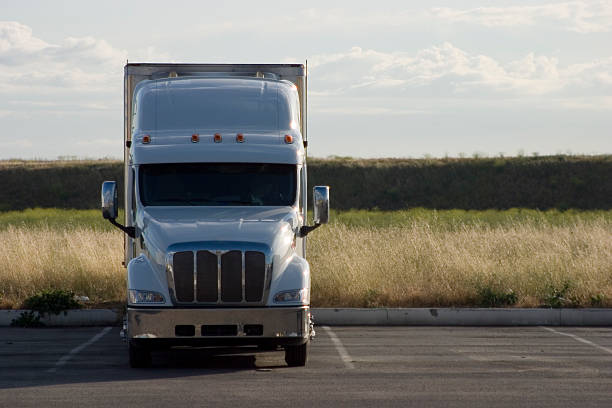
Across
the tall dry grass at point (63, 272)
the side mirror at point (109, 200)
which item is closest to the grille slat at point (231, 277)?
the side mirror at point (109, 200)

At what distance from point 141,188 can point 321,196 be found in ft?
7.35

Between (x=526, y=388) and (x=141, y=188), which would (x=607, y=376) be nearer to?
(x=526, y=388)

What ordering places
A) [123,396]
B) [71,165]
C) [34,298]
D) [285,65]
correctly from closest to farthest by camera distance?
[123,396] < [285,65] < [34,298] < [71,165]

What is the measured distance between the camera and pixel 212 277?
10.8 metres

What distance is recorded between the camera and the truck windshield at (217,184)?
12.1 meters

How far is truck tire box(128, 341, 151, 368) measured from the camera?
11.1 m

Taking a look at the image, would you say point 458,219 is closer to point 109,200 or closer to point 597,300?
point 597,300

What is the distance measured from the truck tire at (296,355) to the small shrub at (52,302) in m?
5.28

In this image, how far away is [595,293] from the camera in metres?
16.4

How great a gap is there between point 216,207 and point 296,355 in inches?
82.9

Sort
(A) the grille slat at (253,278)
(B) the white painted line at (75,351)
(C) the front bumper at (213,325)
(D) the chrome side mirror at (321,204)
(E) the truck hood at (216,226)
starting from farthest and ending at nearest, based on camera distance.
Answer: (D) the chrome side mirror at (321,204)
(B) the white painted line at (75,351)
(E) the truck hood at (216,226)
(A) the grille slat at (253,278)
(C) the front bumper at (213,325)

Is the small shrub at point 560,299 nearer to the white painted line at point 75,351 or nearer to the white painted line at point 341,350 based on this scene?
the white painted line at point 341,350

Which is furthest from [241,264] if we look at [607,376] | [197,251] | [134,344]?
[607,376]

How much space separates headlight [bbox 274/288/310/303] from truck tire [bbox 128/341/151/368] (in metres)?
1.62
